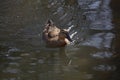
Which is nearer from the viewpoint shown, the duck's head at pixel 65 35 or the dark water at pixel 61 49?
the dark water at pixel 61 49

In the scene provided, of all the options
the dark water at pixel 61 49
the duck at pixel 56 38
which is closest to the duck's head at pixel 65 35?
the duck at pixel 56 38

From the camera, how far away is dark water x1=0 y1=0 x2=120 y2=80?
930cm

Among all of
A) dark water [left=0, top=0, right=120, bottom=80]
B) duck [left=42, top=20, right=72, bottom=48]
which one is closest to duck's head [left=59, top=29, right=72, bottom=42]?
duck [left=42, top=20, right=72, bottom=48]

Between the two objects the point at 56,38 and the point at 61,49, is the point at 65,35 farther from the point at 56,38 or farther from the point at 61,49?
the point at 61,49

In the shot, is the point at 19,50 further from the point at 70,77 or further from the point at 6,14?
the point at 6,14

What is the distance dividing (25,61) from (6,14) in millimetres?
4163

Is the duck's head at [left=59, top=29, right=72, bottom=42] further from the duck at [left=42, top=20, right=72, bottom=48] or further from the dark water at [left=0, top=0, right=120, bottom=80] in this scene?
the dark water at [left=0, top=0, right=120, bottom=80]

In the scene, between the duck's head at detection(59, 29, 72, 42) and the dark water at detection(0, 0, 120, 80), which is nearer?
the dark water at detection(0, 0, 120, 80)

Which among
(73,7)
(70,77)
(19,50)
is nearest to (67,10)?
(73,7)

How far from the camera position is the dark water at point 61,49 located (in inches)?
366

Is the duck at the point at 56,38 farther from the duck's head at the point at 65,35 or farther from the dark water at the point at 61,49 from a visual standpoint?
the dark water at the point at 61,49

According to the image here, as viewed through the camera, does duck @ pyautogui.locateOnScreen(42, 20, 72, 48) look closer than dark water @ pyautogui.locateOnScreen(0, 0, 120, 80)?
No

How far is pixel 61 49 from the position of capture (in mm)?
10742

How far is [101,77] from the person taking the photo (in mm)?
8859
